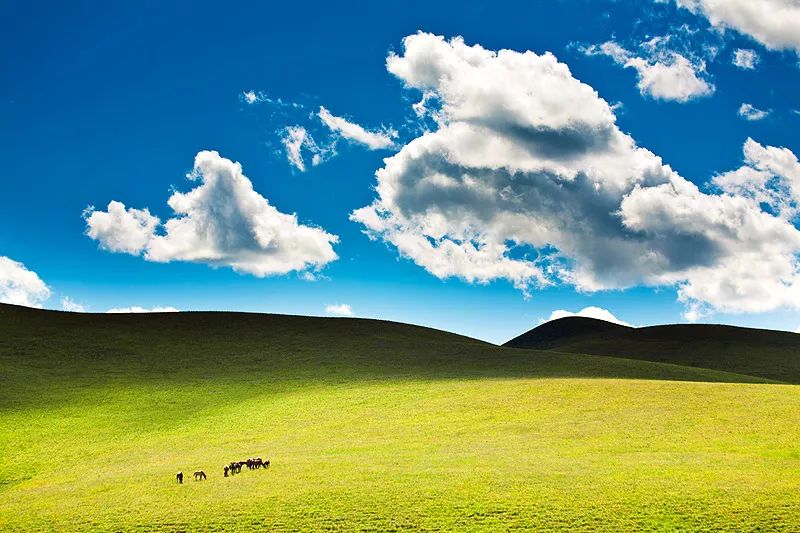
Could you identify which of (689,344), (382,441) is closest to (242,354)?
(382,441)

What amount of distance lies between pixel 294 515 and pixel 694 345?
82.7 m

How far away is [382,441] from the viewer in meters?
28.9

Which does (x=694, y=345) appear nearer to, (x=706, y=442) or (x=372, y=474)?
(x=706, y=442)

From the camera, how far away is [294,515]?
19.3 meters

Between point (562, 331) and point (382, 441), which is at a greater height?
point (562, 331)

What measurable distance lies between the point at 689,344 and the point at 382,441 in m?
74.4

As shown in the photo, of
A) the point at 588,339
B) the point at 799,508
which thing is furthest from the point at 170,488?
the point at 588,339

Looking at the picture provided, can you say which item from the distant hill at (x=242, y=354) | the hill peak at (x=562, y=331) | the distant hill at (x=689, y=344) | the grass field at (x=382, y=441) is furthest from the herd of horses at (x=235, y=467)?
the hill peak at (x=562, y=331)

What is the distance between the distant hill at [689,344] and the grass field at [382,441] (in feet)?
81.4

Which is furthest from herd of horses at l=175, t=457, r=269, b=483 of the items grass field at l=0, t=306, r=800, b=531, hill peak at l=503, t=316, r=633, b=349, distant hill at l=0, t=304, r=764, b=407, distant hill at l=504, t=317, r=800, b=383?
hill peak at l=503, t=316, r=633, b=349

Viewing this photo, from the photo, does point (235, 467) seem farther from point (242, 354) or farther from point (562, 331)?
point (562, 331)

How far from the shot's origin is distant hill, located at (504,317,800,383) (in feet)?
241

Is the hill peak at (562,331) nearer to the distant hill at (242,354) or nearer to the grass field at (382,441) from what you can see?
the distant hill at (242,354)

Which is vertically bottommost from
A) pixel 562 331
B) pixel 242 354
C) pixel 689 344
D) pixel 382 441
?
pixel 382 441
